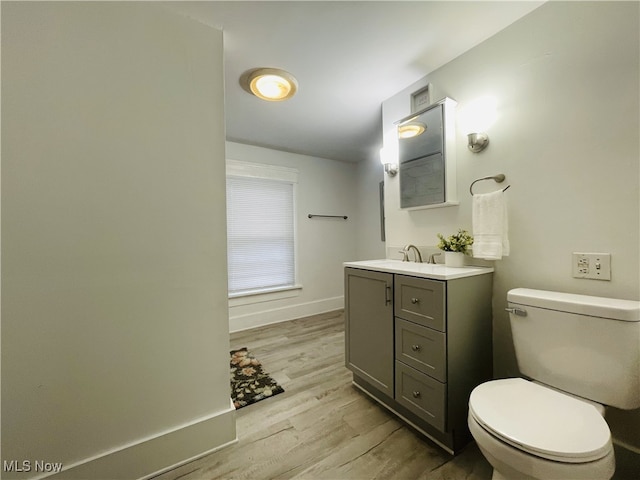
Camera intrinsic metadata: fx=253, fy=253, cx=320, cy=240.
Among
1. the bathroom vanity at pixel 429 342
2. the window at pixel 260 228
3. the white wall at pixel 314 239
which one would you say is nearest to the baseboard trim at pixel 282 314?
the white wall at pixel 314 239

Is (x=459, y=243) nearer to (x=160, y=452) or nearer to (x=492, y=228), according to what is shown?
(x=492, y=228)

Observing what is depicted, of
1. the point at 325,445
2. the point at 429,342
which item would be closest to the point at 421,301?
the point at 429,342

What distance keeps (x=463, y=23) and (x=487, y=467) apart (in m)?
2.36

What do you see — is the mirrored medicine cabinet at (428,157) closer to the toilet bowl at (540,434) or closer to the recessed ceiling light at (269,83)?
the recessed ceiling light at (269,83)

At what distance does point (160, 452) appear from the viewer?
4.10ft

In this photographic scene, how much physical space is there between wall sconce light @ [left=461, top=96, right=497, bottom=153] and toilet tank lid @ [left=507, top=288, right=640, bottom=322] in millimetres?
913

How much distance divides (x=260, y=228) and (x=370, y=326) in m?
2.11

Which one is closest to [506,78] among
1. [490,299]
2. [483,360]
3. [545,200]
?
[545,200]

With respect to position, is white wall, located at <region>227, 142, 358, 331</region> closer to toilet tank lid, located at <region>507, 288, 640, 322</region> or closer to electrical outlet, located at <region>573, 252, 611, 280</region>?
toilet tank lid, located at <region>507, 288, 640, 322</region>

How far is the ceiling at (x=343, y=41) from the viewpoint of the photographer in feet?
4.39

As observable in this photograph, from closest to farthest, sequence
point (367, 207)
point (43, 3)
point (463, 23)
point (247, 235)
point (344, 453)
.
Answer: point (43, 3) → point (344, 453) → point (463, 23) → point (247, 235) → point (367, 207)

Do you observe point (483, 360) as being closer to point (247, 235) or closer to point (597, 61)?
point (597, 61)

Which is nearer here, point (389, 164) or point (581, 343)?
point (581, 343)

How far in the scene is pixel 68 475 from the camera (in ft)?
3.58
